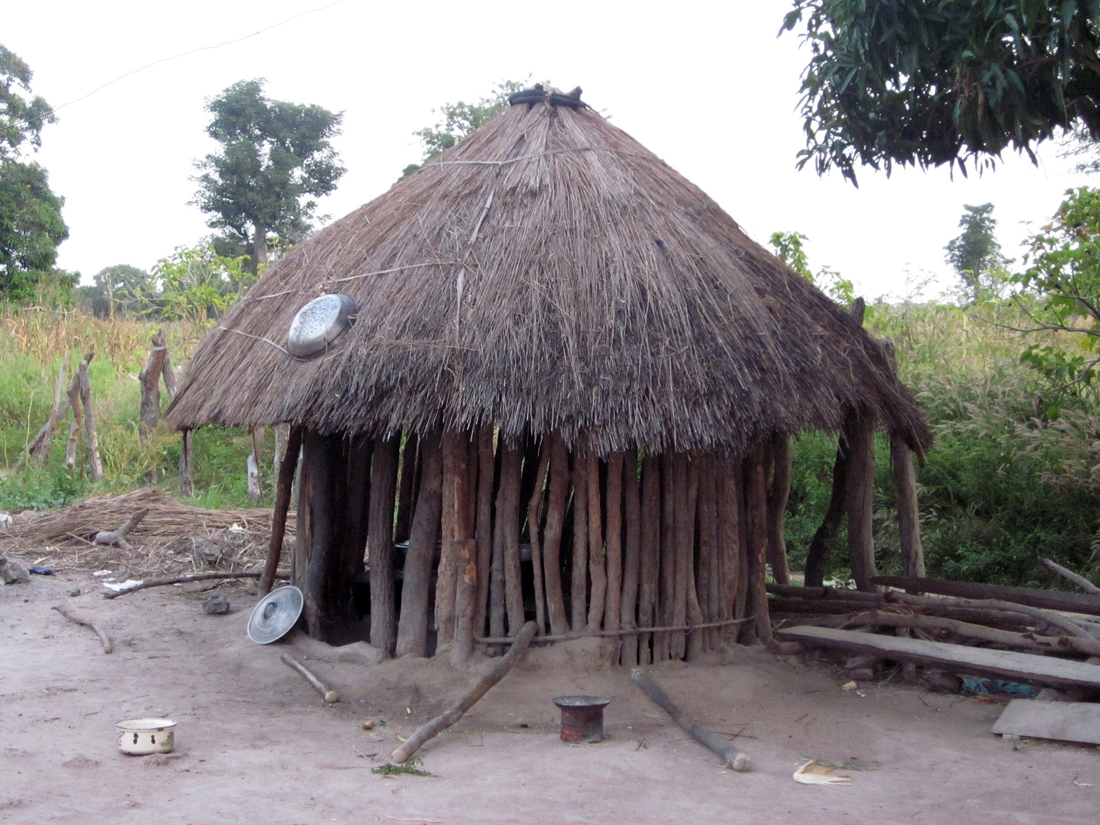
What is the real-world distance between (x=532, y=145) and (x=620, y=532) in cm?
258

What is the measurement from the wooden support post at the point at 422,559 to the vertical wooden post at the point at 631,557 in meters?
1.10

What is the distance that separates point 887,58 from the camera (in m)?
5.14

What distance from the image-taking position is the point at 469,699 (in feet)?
16.3

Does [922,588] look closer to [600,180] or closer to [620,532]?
[620,532]

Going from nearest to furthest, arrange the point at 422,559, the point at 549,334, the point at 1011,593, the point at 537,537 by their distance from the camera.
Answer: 1. the point at 549,334
2. the point at 537,537
3. the point at 422,559
4. the point at 1011,593

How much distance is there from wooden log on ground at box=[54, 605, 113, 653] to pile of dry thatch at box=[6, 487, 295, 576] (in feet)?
4.27

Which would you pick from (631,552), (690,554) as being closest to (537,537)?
(631,552)

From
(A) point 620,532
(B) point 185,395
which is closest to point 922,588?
(A) point 620,532

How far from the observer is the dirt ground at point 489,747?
3.84m

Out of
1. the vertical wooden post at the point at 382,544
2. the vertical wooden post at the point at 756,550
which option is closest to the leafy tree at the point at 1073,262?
the vertical wooden post at the point at 756,550

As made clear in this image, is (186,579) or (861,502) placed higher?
(861,502)

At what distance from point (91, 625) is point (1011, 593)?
6.16 m

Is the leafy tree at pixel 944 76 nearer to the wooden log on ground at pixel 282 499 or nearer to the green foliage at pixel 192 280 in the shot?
the wooden log on ground at pixel 282 499

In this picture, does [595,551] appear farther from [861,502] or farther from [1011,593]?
[1011,593]
